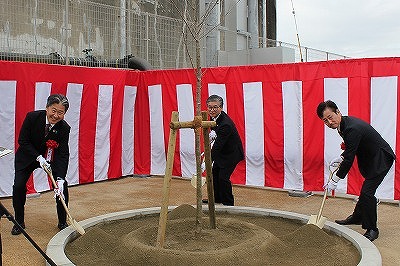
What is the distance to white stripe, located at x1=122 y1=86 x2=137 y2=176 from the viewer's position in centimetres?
929

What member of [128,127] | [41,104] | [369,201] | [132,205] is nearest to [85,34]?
[128,127]

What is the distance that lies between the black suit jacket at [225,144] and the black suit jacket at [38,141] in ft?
7.17

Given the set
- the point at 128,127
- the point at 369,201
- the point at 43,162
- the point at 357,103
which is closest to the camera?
the point at 369,201

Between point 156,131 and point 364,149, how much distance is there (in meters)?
5.11

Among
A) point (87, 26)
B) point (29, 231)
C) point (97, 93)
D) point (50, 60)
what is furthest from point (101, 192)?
point (87, 26)

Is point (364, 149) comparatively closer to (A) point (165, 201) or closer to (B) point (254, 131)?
(A) point (165, 201)

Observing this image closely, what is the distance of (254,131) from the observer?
26.1 ft

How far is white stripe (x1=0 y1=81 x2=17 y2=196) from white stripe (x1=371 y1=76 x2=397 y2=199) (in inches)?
227

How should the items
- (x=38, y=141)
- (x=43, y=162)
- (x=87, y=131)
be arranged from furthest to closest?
(x=87, y=131) → (x=38, y=141) → (x=43, y=162)

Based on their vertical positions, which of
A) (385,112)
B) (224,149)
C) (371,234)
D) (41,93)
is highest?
(41,93)

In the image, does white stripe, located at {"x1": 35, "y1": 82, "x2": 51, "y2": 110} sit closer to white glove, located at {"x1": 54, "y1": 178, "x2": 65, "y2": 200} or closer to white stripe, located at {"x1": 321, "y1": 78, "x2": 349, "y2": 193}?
white glove, located at {"x1": 54, "y1": 178, "x2": 65, "y2": 200}

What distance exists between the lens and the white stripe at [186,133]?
8.74 metres

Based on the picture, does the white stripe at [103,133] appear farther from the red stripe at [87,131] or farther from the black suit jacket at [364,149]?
the black suit jacket at [364,149]

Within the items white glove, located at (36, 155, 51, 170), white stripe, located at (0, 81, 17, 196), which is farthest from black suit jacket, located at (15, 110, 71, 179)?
white stripe, located at (0, 81, 17, 196)
